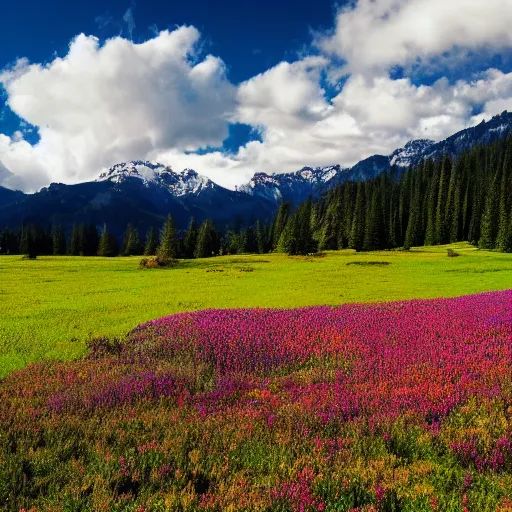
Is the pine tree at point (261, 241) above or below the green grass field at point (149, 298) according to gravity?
above

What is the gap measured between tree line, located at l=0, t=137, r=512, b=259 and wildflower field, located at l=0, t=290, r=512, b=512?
102922mm

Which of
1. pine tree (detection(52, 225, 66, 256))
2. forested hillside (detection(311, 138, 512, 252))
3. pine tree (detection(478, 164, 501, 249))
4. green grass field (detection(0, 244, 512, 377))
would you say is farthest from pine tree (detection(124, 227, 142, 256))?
pine tree (detection(478, 164, 501, 249))

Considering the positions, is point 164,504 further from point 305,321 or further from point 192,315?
point 192,315

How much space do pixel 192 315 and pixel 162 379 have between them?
21.3 feet

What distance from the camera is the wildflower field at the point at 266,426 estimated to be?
16.8ft

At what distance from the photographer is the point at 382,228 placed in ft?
492

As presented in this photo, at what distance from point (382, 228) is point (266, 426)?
152 metres

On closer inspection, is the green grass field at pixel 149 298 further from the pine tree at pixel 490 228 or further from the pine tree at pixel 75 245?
the pine tree at pixel 75 245

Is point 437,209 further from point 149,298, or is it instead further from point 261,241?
point 149,298

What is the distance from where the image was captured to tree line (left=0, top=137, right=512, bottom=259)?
122m

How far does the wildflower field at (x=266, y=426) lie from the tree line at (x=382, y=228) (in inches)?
4052

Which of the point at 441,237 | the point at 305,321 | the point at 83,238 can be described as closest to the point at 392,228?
the point at 441,237

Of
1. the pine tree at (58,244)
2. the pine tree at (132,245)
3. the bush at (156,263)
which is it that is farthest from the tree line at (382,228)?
the bush at (156,263)

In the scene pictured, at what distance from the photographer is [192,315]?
15648mm
